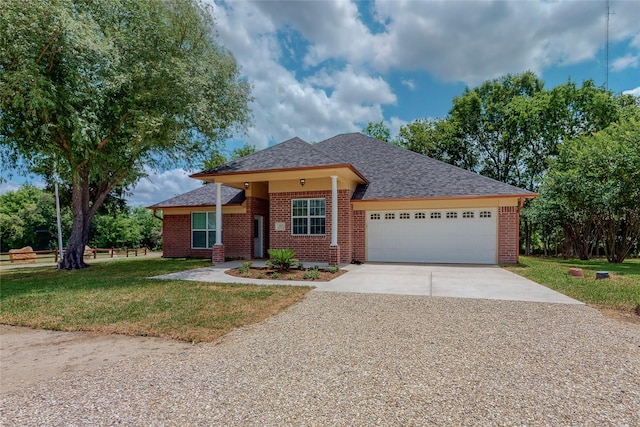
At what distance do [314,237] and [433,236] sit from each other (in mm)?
4757

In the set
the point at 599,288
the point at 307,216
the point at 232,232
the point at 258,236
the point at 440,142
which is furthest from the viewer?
the point at 440,142

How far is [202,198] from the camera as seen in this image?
17047mm

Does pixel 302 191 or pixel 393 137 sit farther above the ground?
pixel 393 137

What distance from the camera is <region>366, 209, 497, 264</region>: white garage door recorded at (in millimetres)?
12891

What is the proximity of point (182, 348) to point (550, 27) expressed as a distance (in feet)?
59.1

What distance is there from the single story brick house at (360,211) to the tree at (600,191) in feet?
17.5

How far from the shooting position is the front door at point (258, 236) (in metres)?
15.5

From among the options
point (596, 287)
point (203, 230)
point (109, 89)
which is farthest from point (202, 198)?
point (596, 287)

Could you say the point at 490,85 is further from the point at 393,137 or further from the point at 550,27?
the point at 550,27

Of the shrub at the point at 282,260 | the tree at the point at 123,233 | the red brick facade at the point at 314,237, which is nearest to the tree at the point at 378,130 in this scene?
the red brick facade at the point at 314,237

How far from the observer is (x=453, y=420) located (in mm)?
2623

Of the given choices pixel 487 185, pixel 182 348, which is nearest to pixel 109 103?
pixel 182 348

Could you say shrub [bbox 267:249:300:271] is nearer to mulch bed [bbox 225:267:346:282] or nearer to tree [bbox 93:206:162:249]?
mulch bed [bbox 225:267:346:282]

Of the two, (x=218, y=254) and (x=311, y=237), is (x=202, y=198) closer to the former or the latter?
(x=218, y=254)
